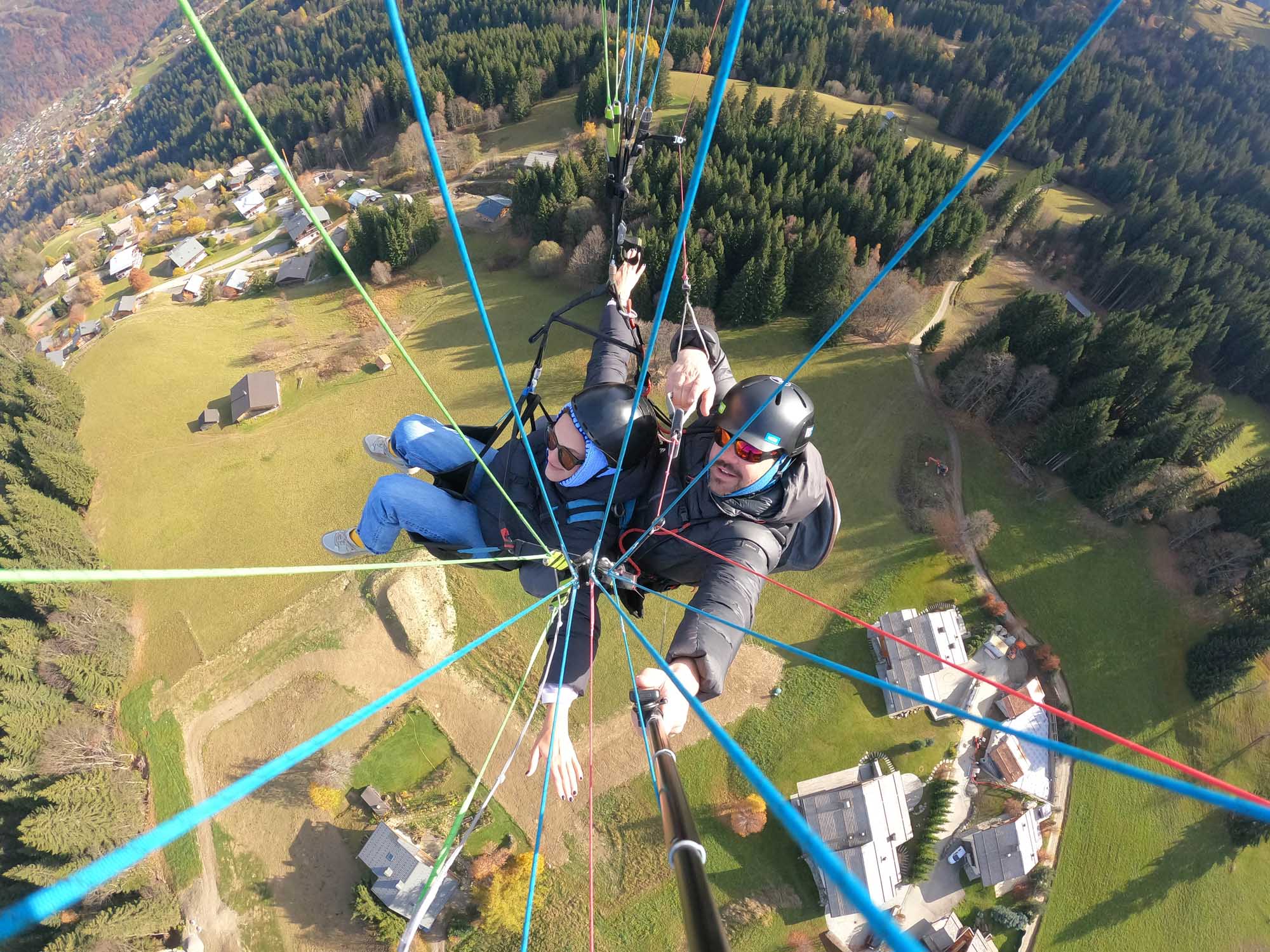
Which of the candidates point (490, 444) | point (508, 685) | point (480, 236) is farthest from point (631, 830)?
point (480, 236)

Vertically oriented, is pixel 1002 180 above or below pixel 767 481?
below

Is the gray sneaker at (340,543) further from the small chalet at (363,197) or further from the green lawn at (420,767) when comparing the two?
the small chalet at (363,197)

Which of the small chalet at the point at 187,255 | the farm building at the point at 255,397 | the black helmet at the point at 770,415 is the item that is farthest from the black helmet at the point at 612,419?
the small chalet at the point at 187,255

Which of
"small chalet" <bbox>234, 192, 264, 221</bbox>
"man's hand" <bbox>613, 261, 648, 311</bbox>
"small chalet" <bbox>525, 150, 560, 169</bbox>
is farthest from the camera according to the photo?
"small chalet" <bbox>234, 192, 264, 221</bbox>

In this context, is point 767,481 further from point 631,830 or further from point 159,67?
point 159,67

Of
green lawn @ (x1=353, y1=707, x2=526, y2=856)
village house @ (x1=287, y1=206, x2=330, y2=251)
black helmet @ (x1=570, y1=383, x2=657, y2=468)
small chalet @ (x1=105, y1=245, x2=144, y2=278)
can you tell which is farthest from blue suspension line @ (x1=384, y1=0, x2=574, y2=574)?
small chalet @ (x1=105, y1=245, x2=144, y2=278)

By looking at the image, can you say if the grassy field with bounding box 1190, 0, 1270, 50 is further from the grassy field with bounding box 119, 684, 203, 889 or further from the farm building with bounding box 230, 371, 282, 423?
the grassy field with bounding box 119, 684, 203, 889
